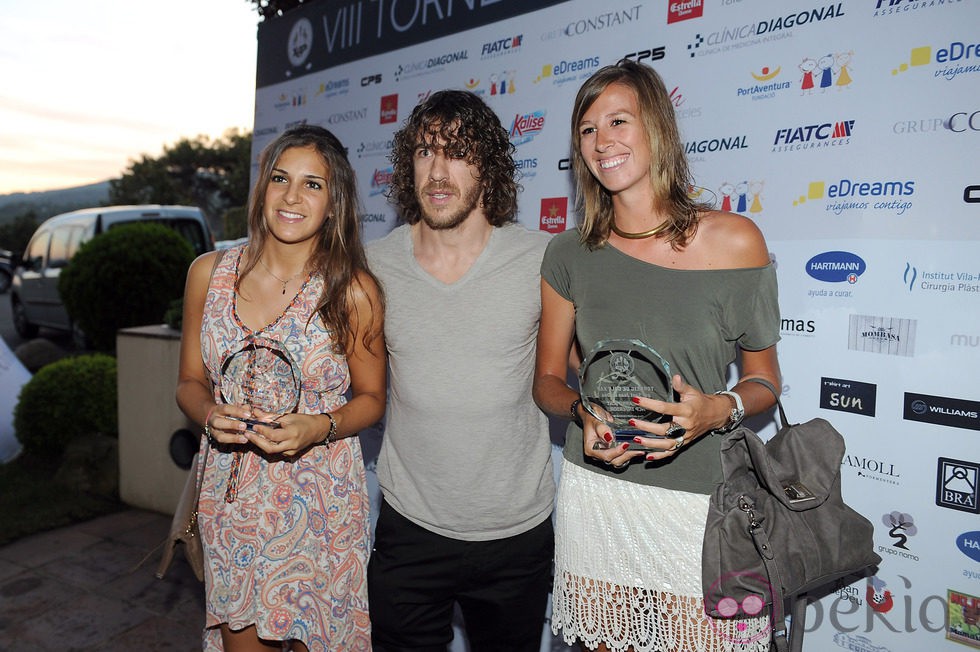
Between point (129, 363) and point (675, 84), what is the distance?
13.7ft

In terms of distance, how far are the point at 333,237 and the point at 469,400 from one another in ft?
2.13

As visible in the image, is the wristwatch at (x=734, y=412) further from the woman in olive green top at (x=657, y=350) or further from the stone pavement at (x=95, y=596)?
the stone pavement at (x=95, y=596)

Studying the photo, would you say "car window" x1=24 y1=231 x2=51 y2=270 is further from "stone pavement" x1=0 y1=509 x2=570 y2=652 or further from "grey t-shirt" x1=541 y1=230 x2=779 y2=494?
"grey t-shirt" x1=541 y1=230 x2=779 y2=494

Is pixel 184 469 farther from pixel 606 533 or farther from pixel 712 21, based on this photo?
pixel 712 21

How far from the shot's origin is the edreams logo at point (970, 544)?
194 cm

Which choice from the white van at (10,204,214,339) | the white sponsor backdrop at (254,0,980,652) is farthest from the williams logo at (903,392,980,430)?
the white van at (10,204,214,339)

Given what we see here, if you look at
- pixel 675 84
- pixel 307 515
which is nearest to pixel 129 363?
pixel 307 515

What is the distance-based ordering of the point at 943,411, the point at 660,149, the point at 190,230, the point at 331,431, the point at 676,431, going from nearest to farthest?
1. the point at 676,431
2. the point at 660,149
3. the point at 331,431
4. the point at 943,411
5. the point at 190,230

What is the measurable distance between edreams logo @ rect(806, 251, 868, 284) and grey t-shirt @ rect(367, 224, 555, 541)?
2.99 ft

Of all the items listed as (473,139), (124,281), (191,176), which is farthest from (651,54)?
(191,176)

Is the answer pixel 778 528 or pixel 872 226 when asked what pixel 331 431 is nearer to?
pixel 778 528

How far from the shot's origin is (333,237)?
6.70 feet

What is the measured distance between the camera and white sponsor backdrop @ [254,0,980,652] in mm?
1940

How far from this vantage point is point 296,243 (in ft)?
6.67
